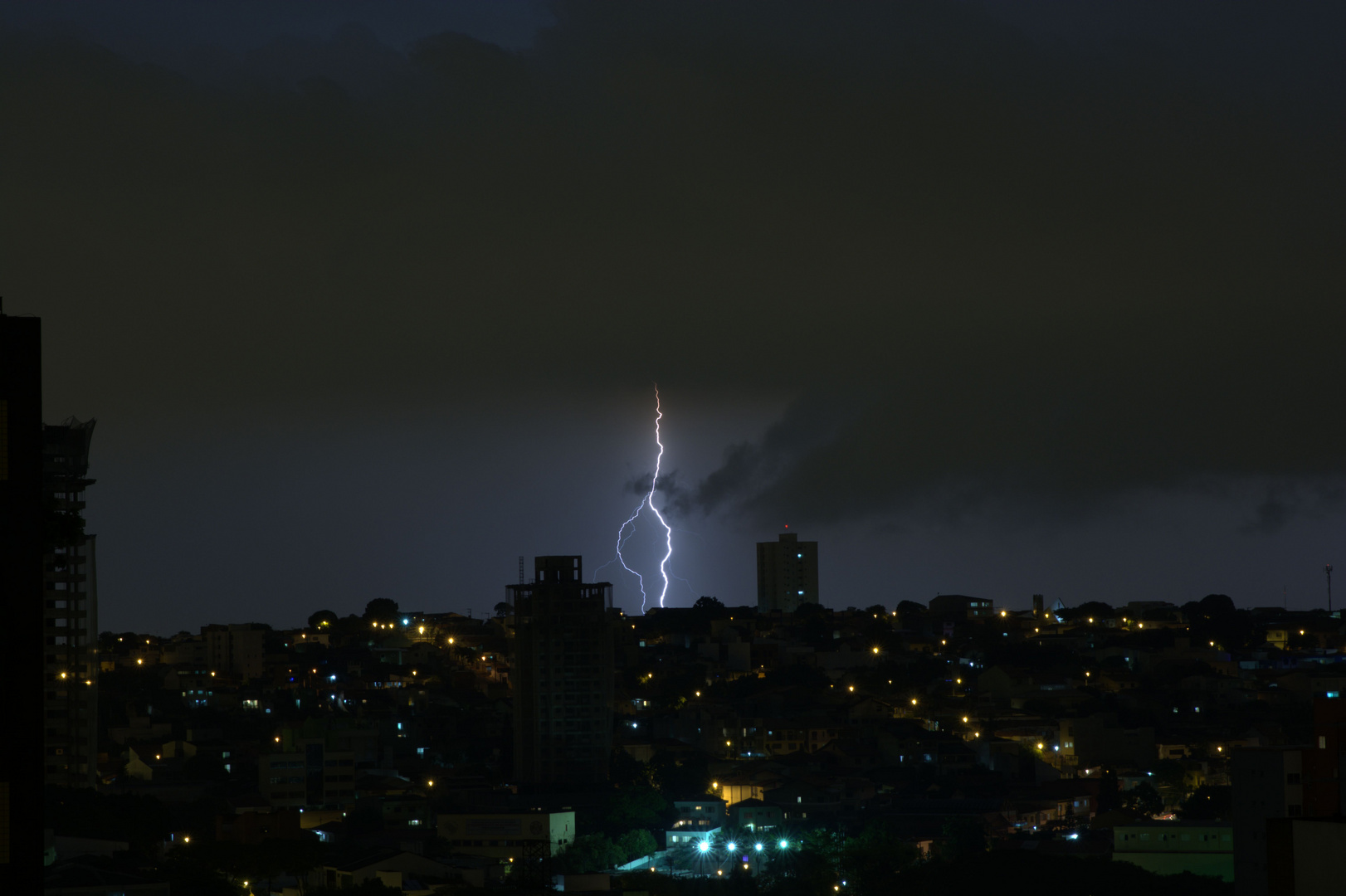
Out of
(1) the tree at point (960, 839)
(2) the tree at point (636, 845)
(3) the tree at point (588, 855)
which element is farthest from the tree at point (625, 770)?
(1) the tree at point (960, 839)

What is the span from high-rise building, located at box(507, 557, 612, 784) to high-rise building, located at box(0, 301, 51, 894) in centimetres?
4909

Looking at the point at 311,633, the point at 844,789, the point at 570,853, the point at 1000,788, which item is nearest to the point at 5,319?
the point at 570,853

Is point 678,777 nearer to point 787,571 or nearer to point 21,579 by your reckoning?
point 21,579

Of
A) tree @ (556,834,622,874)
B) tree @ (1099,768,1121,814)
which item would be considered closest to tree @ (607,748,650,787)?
tree @ (556,834,622,874)

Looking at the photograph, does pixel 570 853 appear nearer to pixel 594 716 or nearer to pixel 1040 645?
pixel 594 716

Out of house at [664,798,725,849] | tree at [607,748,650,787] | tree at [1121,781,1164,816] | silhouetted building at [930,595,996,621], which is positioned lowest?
tree at [1121,781,1164,816]

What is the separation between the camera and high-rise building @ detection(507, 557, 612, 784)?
57.2 metres

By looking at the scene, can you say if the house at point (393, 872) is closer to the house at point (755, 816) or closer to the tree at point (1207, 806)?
the house at point (755, 816)

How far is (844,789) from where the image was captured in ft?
170

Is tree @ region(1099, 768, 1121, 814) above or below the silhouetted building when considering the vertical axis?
below

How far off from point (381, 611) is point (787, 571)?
44.7m

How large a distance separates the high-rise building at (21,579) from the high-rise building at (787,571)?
12490 cm

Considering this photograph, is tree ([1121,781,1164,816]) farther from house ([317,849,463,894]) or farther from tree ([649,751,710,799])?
house ([317,849,463,894])

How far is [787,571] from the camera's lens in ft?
437
